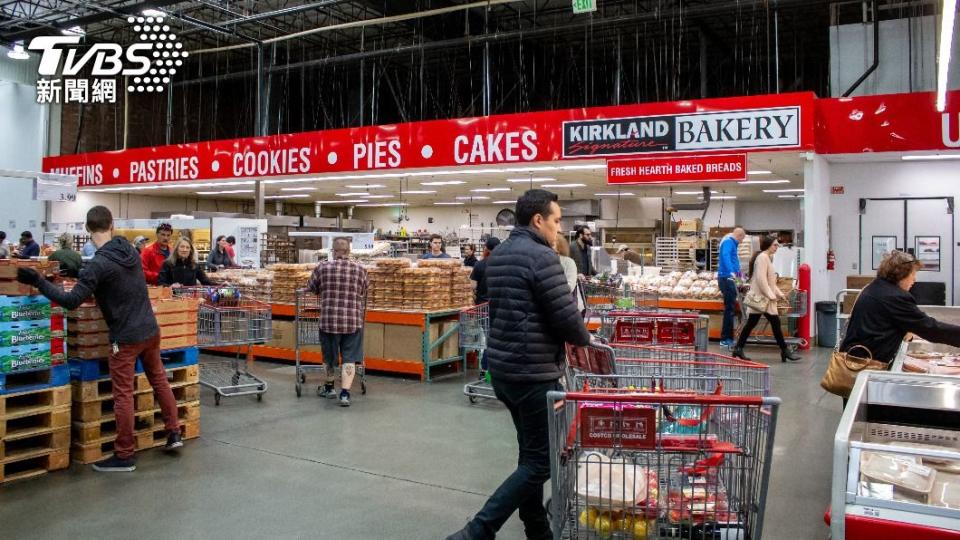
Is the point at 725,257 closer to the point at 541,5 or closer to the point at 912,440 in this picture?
the point at 912,440

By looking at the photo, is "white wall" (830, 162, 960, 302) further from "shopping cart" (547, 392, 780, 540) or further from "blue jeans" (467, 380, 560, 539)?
"shopping cart" (547, 392, 780, 540)

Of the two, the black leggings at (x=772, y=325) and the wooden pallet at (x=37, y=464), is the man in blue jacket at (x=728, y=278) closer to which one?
the black leggings at (x=772, y=325)

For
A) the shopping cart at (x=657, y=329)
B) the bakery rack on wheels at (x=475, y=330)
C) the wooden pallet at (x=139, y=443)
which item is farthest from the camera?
the bakery rack on wheels at (x=475, y=330)

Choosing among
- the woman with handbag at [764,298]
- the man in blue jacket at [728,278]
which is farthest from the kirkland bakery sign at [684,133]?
the woman with handbag at [764,298]

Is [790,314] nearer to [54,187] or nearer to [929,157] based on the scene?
[929,157]

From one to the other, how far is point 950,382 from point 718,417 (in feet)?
2.94

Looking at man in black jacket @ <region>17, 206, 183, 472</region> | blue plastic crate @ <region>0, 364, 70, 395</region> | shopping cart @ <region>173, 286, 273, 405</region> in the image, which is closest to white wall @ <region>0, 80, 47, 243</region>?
shopping cart @ <region>173, 286, 273, 405</region>

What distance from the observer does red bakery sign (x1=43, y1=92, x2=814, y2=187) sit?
34.5 ft

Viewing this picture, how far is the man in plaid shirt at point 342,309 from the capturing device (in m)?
6.91

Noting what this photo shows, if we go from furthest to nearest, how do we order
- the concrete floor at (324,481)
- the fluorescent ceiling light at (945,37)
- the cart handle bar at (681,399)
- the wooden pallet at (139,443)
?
the fluorescent ceiling light at (945,37)
the wooden pallet at (139,443)
the concrete floor at (324,481)
the cart handle bar at (681,399)

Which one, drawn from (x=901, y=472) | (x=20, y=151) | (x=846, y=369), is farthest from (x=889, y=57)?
(x=20, y=151)

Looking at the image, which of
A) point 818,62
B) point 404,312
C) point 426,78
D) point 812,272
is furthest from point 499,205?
point 404,312

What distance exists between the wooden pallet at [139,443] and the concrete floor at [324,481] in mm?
100

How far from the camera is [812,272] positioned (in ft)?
36.3
